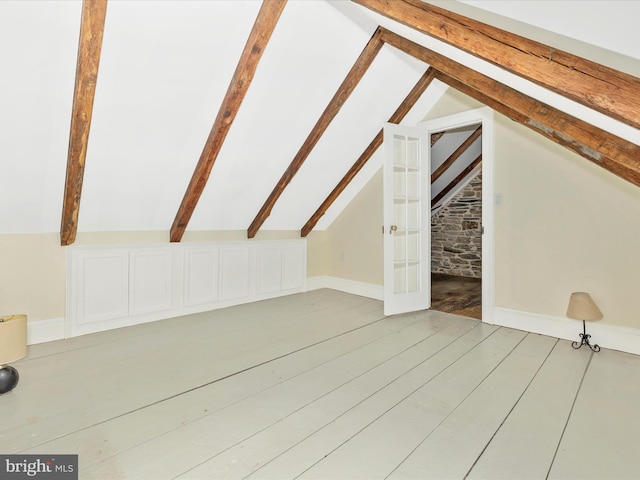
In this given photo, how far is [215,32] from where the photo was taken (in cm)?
241

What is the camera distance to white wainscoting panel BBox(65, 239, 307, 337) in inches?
124

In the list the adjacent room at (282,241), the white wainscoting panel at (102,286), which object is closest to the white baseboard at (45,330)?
the adjacent room at (282,241)

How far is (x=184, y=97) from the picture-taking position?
266 centimetres

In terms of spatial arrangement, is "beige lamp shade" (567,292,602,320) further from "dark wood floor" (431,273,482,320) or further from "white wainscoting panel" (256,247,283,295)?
"white wainscoting panel" (256,247,283,295)

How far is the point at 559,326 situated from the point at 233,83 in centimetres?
351

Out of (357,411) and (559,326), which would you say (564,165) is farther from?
(357,411)

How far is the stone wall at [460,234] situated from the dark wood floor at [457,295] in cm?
28

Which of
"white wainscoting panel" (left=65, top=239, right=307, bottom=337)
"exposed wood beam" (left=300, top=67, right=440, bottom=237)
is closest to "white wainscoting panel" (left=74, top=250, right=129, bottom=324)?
"white wainscoting panel" (left=65, top=239, right=307, bottom=337)

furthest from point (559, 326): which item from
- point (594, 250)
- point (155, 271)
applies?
point (155, 271)

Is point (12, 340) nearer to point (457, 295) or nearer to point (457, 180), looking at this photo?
point (457, 295)

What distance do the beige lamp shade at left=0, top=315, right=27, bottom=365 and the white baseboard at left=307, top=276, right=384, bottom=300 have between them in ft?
11.1

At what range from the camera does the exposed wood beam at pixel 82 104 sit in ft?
6.45

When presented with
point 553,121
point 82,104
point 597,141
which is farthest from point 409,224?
point 82,104

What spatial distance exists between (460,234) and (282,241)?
3575 millimetres
